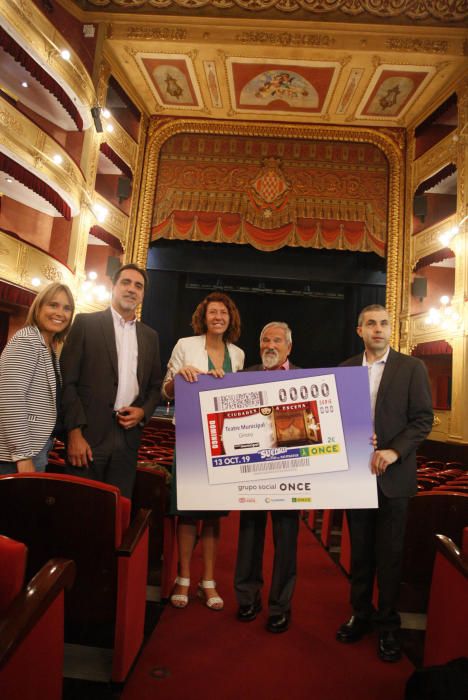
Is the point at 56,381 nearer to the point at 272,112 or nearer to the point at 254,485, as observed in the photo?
the point at 254,485

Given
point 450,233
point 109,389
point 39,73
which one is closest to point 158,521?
point 109,389

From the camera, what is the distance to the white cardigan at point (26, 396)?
1963 mm

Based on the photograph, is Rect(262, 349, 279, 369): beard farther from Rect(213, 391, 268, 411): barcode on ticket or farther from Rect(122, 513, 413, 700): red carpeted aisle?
Rect(122, 513, 413, 700): red carpeted aisle

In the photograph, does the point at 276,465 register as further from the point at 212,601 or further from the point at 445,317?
the point at 445,317

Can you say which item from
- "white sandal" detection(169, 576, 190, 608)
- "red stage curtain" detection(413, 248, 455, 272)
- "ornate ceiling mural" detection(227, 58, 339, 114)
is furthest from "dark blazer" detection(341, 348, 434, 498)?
"ornate ceiling mural" detection(227, 58, 339, 114)

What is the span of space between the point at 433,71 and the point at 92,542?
1028 cm

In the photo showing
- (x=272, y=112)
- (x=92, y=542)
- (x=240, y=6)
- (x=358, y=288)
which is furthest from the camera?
(x=358, y=288)

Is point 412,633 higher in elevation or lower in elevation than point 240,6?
lower

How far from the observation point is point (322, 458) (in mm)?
1967

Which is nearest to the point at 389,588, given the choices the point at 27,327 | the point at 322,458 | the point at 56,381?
the point at 322,458

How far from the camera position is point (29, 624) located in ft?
3.35

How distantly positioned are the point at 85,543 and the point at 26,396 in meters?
0.76

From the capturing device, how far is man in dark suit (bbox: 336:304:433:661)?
2.01m

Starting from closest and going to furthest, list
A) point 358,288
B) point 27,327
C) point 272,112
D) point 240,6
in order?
1. point 27,327
2. point 240,6
3. point 272,112
4. point 358,288
